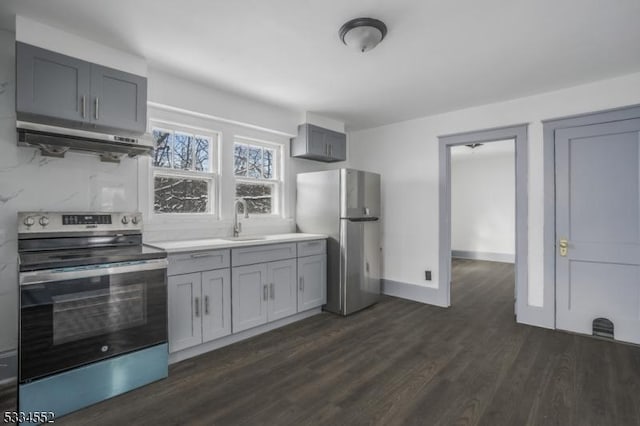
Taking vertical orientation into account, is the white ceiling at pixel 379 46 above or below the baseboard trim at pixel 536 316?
above

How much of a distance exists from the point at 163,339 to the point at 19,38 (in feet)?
7.24

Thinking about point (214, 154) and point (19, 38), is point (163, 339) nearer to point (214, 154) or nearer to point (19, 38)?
point (214, 154)

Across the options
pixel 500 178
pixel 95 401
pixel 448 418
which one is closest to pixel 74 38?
pixel 95 401

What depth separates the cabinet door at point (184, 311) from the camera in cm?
244

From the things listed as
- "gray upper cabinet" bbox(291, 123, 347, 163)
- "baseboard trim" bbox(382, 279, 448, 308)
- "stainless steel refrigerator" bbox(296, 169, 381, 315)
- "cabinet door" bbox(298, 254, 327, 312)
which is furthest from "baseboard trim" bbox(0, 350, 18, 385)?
"baseboard trim" bbox(382, 279, 448, 308)

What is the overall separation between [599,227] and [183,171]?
413 cm

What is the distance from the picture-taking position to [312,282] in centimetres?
359

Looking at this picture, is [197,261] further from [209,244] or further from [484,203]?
[484,203]

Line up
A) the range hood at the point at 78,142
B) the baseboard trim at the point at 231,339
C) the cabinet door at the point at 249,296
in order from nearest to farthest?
the range hood at the point at 78,142, the baseboard trim at the point at 231,339, the cabinet door at the point at 249,296

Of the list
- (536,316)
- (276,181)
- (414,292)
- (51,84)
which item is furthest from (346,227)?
(51,84)

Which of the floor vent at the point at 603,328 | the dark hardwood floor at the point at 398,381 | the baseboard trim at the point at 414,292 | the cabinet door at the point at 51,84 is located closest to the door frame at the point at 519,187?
the dark hardwood floor at the point at 398,381

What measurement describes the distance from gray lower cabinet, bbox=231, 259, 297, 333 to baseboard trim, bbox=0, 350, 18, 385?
4.98 feet

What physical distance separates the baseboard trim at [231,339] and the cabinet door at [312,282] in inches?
5.2

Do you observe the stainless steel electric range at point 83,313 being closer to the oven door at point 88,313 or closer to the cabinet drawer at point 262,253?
the oven door at point 88,313
